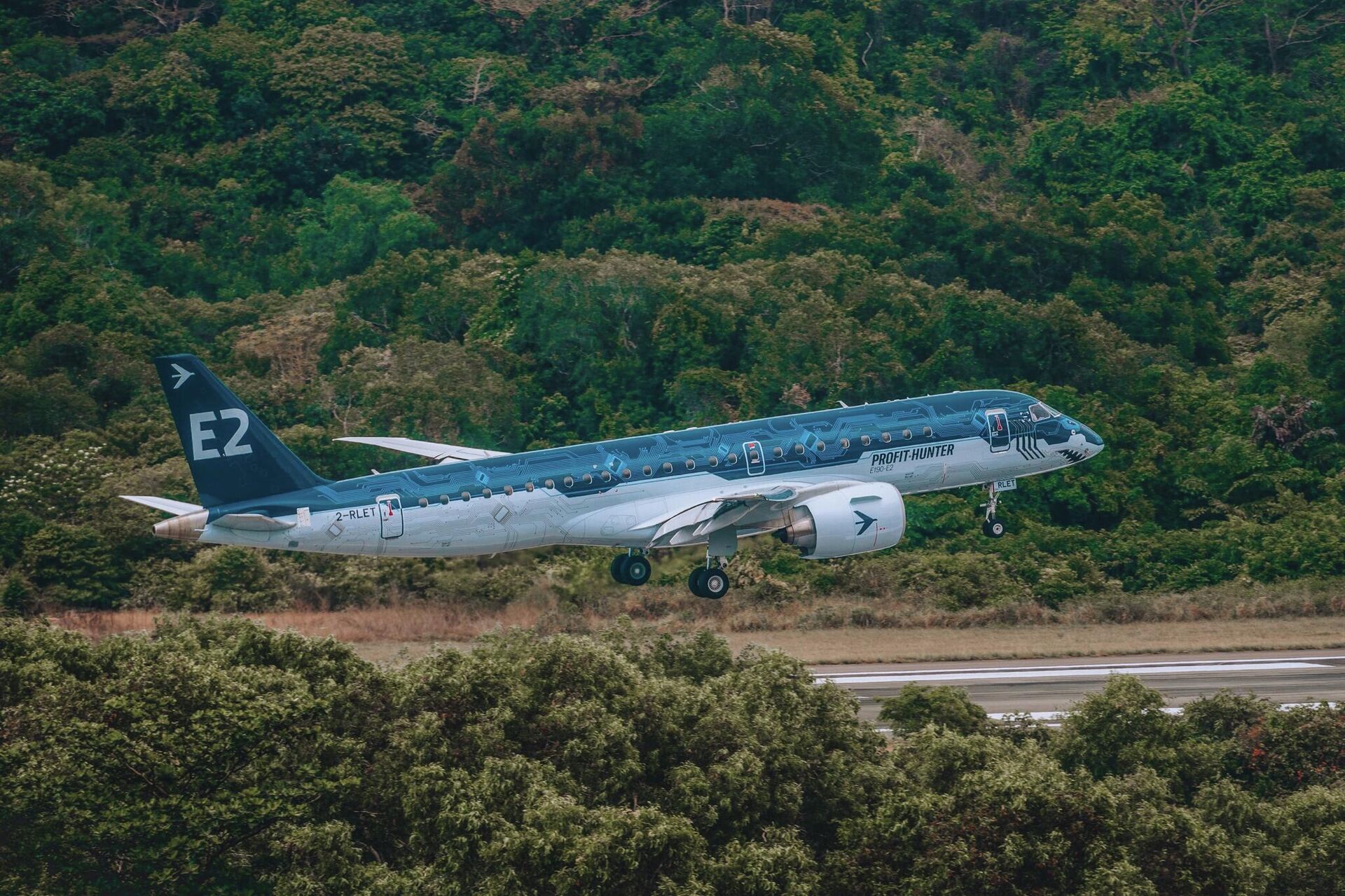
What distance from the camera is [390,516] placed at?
4506 cm

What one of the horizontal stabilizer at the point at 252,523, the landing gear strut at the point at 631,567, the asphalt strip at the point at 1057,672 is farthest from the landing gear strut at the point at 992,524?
the horizontal stabilizer at the point at 252,523

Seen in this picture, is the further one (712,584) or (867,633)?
(867,633)

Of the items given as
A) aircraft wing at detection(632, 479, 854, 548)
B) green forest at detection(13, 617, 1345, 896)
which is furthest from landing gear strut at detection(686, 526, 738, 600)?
green forest at detection(13, 617, 1345, 896)

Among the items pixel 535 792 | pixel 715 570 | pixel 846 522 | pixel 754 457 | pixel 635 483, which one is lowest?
pixel 535 792

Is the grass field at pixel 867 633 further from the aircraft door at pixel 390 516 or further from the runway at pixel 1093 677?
the aircraft door at pixel 390 516

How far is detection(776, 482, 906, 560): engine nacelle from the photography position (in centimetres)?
4800

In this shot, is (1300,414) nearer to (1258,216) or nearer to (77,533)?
(1258,216)

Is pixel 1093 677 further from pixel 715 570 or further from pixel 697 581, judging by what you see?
pixel 697 581

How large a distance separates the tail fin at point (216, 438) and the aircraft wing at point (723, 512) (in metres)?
9.84

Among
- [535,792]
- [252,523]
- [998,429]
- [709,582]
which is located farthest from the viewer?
[998,429]

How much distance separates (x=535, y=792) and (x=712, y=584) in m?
17.7

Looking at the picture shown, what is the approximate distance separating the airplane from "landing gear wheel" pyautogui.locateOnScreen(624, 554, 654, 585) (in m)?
0.04

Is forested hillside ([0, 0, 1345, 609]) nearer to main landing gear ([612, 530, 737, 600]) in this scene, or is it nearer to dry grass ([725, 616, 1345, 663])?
dry grass ([725, 616, 1345, 663])

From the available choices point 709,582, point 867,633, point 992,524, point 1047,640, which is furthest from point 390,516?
point 1047,640
